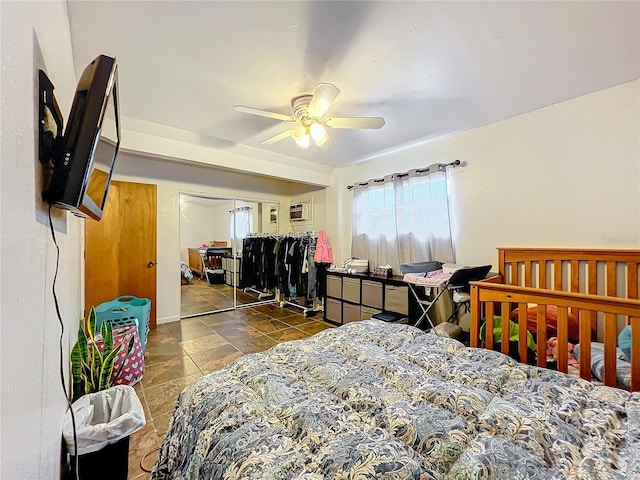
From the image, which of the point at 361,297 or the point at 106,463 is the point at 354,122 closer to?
the point at 361,297

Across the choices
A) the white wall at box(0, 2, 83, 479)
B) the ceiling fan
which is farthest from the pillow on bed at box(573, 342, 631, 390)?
the white wall at box(0, 2, 83, 479)

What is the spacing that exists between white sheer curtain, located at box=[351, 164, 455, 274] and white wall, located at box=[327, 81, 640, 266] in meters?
0.17

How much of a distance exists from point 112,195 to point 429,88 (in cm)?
375

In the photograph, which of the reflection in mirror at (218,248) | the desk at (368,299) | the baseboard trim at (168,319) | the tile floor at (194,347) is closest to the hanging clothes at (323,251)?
the desk at (368,299)

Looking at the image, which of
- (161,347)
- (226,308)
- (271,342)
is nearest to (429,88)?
(271,342)

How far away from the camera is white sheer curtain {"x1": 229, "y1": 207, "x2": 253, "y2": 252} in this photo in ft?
15.8

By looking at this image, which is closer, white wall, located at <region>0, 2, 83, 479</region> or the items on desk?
white wall, located at <region>0, 2, 83, 479</region>

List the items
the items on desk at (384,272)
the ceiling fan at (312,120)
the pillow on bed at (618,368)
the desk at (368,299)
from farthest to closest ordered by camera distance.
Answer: the items on desk at (384,272), the desk at (368,299), the ceiling fan at (312,120), the pillow on bed at (618,368)

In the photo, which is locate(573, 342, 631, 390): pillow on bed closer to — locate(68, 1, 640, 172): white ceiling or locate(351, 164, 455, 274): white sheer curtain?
locate(351, 164, 455, 274): white sheer curtain

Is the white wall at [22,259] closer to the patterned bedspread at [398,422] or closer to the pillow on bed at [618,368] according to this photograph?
the patterned bedspread at [398,422]

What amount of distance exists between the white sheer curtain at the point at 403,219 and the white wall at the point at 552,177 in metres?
0.17

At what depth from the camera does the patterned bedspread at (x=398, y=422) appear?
2.37 ft

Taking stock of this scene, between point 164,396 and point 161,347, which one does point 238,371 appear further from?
point 161,347

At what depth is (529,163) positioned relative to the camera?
2.51 meters
